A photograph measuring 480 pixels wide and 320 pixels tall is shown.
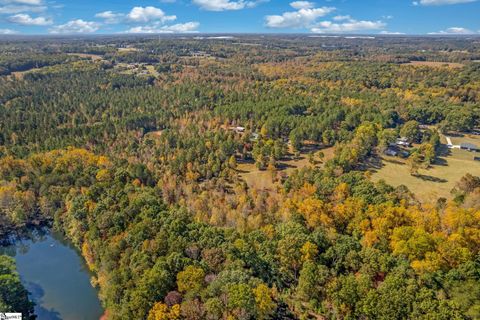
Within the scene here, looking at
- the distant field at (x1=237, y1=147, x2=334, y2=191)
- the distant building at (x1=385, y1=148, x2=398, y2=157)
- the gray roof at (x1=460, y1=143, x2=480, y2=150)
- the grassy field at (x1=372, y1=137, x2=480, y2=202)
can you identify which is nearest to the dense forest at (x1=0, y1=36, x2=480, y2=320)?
the distant field at (x1=237, y1=147, x2=334, y2=191)

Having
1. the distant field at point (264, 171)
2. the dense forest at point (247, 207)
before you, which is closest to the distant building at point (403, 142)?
the dense forest at point (247, 207)

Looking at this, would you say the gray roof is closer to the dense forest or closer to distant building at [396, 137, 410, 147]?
the dense forest

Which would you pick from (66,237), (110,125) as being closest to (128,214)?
(66,237)

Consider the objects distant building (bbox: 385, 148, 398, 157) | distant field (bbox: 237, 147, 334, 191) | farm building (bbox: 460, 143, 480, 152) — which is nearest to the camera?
distant field (bbox: 237, 147, 334, 191)

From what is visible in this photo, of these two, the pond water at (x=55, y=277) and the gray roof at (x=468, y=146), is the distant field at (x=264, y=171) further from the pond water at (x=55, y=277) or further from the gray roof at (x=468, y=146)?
the pond water at (x=55, y=277)

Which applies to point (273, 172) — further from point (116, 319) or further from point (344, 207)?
point (116, 319)

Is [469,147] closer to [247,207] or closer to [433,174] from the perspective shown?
[433,174]
